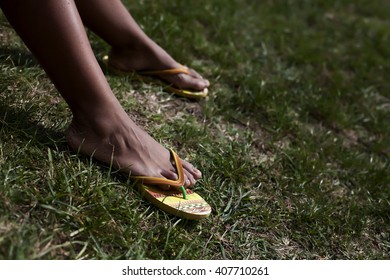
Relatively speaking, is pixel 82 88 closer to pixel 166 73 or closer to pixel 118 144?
pixel 118 144

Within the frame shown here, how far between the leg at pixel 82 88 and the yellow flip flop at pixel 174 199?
3cm

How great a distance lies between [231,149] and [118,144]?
664 mm

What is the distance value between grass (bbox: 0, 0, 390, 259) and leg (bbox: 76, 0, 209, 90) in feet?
0.33

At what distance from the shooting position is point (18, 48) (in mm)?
2750

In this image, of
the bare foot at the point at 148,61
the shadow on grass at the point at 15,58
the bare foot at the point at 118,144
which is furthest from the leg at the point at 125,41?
the bare foot at the point at 118,144

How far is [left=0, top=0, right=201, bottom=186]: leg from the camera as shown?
→ 76.2 inches

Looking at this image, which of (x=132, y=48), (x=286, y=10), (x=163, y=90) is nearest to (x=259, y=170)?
(x=163, y=90)

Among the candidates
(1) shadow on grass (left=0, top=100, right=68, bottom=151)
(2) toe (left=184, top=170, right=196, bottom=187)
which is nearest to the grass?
(1) shadow on grass (left=0, top=100, right=68, bottom=151)

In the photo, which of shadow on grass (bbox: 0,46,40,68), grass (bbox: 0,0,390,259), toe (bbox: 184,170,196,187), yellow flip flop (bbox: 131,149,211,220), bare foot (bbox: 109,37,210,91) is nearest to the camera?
grass (bbox: 0,0,390,259)

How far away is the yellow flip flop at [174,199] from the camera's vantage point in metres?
2.06

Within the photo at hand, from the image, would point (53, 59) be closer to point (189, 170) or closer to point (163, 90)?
point (189, 170)

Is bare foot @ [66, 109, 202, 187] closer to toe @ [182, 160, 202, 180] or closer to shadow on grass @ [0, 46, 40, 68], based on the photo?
toe @ [182, 160, 202, 180]

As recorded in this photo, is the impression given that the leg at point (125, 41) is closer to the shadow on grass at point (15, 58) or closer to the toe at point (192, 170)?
the shadow on grass at point (15, 58)
